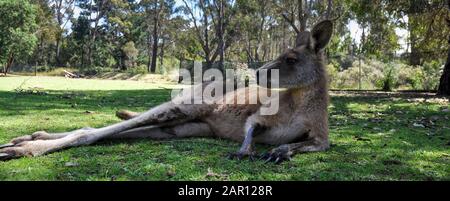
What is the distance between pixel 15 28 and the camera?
37250 millimetres

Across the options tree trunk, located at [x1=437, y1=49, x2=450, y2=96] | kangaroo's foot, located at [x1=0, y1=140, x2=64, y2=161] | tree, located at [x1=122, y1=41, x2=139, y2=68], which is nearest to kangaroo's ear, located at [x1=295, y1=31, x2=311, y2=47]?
kangaroo's foot, located at [x1=0, y1=140, x2=64, y2=161]

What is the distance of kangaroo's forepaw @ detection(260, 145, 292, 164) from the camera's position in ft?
14.1

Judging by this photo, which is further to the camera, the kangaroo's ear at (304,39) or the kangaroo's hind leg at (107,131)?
the kangaroo's ear at (304,39)

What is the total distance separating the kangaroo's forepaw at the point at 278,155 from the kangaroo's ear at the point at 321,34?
142 cm

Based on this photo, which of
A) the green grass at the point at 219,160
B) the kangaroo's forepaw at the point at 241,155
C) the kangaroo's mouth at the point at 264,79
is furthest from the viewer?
the kangaroo's mouth at the point at 264,79

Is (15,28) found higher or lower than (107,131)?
higher

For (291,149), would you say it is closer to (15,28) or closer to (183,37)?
(15,28)

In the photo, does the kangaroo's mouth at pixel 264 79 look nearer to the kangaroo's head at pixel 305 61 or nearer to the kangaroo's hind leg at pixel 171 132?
the kangaroo's head at pixel 305 61

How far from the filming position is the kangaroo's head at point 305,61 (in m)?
5.07

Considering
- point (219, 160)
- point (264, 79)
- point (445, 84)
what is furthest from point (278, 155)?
point (445, 84)

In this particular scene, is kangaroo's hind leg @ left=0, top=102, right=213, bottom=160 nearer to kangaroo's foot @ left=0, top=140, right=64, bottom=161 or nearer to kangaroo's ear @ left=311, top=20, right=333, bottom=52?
kangaroo's foot @ left=0, top=140, right=64, bottom=161

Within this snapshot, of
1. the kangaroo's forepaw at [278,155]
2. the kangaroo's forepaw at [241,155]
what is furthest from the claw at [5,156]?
the kangaroo's forepaw at [278,155]

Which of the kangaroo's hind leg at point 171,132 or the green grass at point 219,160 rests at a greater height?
the kangaroo's hind leg at point 171,132

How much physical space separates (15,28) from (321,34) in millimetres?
37216
